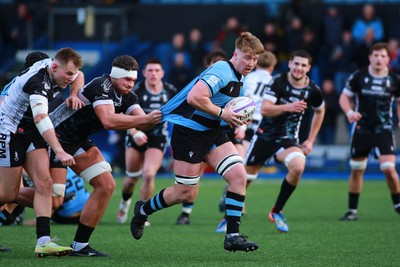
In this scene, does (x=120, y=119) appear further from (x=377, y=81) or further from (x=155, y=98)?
(x=377, y=81)

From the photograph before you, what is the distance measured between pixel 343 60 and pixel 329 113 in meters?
1.63

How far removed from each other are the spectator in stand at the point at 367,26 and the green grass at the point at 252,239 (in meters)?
7.70

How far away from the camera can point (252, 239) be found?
403 inches

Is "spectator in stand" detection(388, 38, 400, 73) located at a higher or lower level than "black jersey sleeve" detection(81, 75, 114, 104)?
higher

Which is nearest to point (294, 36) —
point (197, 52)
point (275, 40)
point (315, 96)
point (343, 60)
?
point (275, 40)

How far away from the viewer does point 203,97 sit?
8469mm

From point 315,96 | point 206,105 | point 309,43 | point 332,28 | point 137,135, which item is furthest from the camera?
point 332,28

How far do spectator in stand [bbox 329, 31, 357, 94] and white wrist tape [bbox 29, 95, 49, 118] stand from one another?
49.5 ft

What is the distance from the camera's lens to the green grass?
830cm

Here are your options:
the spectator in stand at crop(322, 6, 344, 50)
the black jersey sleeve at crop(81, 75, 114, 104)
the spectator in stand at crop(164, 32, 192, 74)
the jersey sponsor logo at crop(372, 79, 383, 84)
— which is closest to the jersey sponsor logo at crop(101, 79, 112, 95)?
the black jersey sleeve at crop(81, 75, 114, 104)

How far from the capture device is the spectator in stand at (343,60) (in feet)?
73.0

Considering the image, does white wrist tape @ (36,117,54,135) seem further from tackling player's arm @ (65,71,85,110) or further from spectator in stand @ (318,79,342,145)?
spectator in stand @ (318,79,342,145)

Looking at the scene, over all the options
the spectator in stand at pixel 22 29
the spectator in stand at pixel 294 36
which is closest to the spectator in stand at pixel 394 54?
the spectator in stand at pixel 294 36

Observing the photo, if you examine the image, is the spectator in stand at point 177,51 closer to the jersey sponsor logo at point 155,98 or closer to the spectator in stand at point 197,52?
the spectator in stand at point 197,52
